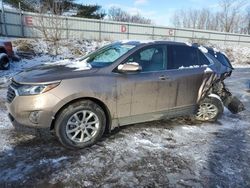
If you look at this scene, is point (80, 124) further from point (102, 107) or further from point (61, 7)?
point (61, 7)

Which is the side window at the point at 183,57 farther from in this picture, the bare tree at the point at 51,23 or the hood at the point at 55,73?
the bare tree at the point at 51,23

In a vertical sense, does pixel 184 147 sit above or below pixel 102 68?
below

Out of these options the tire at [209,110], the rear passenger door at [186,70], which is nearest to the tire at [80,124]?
the rear passenger door at [186,70]

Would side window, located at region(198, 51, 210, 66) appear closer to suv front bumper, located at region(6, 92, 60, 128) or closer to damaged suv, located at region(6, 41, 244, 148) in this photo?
damaged suv, located at region(6, 41, 244, 148)

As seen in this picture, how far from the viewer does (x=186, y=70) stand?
5.09 meters

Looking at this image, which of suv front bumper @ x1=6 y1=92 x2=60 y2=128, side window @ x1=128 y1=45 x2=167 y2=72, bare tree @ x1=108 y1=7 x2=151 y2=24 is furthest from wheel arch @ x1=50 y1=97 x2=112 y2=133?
bare tree @ x1=108 y1=7 x2=151 y2=24

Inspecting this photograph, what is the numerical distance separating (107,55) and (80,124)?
1.43 metres

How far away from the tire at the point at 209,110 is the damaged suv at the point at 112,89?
3 centimetres

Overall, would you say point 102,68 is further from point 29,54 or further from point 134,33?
point 134,33

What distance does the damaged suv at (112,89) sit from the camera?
3873 mm

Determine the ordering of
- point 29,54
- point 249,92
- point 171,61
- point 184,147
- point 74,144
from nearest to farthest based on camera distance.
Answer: point 74,144 → point 184,147 → point 171,61 → point 249,92 → point 29,54

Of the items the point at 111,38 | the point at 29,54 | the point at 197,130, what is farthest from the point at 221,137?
the point at 111,38

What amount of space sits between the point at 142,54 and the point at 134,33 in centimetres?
2271

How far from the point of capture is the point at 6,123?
522 cm
